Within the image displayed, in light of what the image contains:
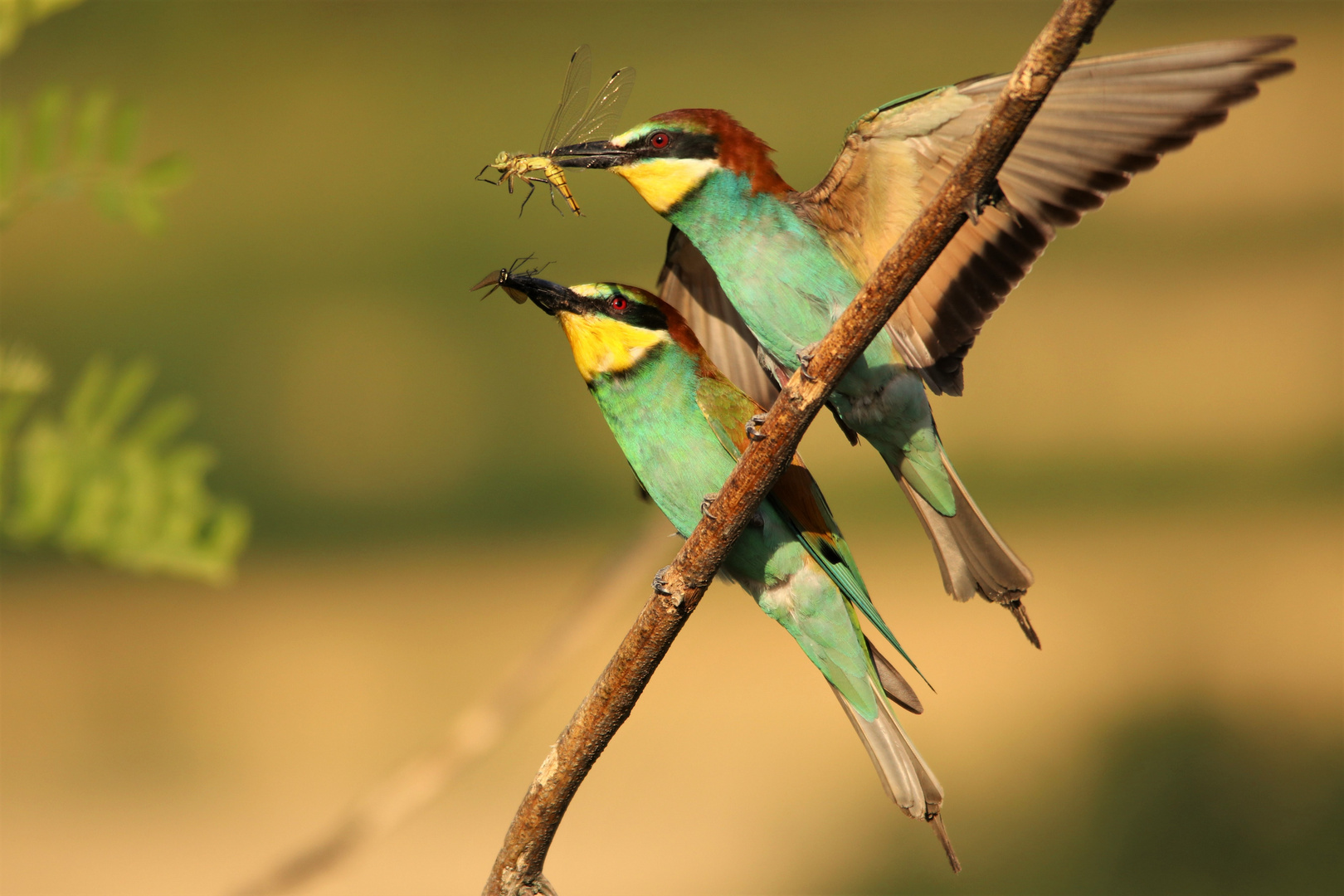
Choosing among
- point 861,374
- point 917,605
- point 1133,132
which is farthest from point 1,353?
point 917,605

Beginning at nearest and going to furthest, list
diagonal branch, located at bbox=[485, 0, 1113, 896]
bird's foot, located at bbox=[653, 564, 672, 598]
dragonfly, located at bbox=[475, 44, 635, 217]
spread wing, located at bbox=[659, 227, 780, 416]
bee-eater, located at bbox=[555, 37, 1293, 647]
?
1. diagonal branch, located at bbox=[485, 0, 1113, 896]
2. bird's foot, located at bbox=[653, 564, 672, 598]
3. bee-eater, located at bbox=[555, 37, 1293, 647]
4. dragonfly, located at bbox=[475, 44, 635, 217]
5. spread wing, located at bbox=[659, 227, 780, 416]

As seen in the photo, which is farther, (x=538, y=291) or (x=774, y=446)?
(x=538, y=291)

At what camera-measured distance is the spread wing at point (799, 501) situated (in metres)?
0.93

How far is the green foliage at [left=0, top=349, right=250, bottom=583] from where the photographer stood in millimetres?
722

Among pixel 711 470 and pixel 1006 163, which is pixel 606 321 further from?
pixel 1006 163

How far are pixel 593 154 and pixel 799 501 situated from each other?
0.35 m

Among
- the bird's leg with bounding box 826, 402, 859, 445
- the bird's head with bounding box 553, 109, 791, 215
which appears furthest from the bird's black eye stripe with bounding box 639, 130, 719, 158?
the bird's leg with bounding box 826, 402, 859, 445

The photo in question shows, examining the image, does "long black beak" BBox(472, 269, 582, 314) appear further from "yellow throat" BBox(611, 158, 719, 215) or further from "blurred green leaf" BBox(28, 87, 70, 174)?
"blurred green leaf" BBox(28, 87, 70, 174)

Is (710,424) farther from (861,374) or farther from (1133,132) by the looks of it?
(1133,132)

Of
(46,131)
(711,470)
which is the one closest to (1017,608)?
(711,470)

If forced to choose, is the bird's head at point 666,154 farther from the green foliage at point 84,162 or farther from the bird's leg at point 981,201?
the bird's leg at point 981,201

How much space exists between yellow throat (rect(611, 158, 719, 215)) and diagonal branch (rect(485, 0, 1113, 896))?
1.31ft

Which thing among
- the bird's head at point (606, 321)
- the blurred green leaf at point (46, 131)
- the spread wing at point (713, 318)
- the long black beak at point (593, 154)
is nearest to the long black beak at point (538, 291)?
the bird's head at point (606, 321)

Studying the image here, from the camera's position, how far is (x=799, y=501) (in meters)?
0.94
